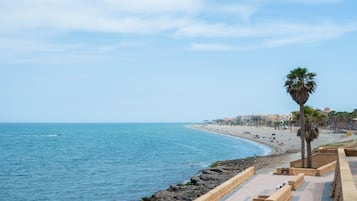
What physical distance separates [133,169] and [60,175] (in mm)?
10720

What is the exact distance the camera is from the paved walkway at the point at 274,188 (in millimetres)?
20062

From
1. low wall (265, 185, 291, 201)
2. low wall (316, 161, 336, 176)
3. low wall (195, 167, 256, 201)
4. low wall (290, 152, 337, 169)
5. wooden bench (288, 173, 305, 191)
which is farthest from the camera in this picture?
low wall (290, 152, 337, 169)

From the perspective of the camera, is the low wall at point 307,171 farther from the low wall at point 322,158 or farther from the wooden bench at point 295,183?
the low wall at point 322,158

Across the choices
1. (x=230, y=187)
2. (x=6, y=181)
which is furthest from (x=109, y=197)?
(x=230, y=187)

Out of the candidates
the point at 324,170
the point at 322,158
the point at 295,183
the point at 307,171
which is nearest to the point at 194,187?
the point at 322,158

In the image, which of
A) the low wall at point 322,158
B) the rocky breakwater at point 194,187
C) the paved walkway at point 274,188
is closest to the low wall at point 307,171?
the paved walkway at point 274,188

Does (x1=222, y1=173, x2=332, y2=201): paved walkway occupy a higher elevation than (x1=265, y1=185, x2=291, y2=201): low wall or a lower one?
lower

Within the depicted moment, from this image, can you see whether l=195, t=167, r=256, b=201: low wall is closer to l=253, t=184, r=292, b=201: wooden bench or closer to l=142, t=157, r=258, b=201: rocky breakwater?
l=253, t=184, r=292, b=201: wooden bench

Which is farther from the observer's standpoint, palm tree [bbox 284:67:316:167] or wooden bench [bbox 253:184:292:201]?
palm tree [bbox 284:67:316:167]

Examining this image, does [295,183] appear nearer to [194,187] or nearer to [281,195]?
[281,195]

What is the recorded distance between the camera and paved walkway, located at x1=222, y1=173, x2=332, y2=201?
65.8ft

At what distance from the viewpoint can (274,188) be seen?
2212 cm

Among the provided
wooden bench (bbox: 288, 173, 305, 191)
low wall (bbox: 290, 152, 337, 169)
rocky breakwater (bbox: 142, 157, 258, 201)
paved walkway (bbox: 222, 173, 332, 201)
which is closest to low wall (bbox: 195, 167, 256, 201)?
paved walkway (bbox: 222, 173, 332, 201)

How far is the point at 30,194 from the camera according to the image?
4406 centimetres
